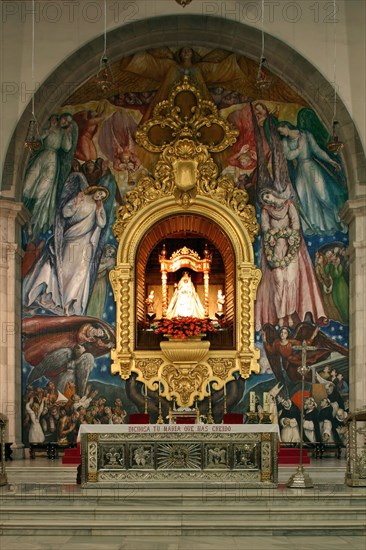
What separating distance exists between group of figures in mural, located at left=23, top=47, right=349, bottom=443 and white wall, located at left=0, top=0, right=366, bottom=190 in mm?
1078

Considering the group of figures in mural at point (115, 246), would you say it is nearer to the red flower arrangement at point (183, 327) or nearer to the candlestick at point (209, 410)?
the candlestick at point (209, 410)

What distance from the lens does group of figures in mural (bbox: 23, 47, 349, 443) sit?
719 inches

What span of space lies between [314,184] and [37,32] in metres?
5.78

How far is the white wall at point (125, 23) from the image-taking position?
17484 millimetres

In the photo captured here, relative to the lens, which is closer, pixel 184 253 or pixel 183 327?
pixel 183 327

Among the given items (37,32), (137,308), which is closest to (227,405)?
(137,308)

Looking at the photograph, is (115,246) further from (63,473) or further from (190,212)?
(63,473)

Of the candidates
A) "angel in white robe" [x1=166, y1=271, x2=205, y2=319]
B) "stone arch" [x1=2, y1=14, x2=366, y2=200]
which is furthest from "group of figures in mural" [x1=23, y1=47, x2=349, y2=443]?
"stone arch" [x1=2, y1=14, x2=366, y2=200]

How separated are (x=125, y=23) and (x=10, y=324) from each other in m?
5.71

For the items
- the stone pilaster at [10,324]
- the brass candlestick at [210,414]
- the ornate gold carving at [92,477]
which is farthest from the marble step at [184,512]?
the brass candlestick at [210,414]

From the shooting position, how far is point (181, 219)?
762 inches

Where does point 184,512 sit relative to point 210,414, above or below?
below

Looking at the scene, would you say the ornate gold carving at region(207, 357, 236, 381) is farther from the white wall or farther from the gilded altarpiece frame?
the white wall

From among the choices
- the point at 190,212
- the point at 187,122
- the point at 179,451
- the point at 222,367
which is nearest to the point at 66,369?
the point at 222,367
